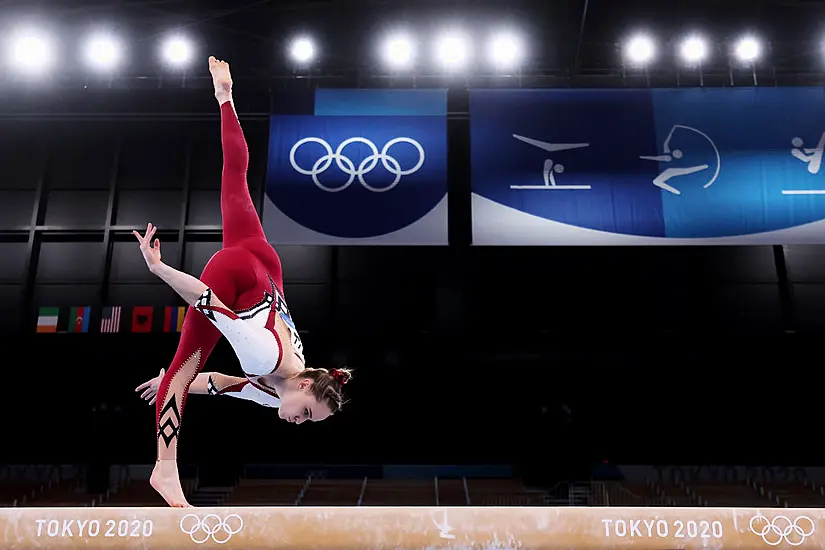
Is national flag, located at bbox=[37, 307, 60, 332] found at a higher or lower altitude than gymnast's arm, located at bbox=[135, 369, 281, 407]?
higher

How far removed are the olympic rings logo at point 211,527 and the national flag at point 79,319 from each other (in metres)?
6.77

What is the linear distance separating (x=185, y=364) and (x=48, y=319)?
6.52 metres

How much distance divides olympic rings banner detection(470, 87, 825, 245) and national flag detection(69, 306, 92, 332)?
5.58 m

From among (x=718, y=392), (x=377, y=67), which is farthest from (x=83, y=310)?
(x=718, y=392)

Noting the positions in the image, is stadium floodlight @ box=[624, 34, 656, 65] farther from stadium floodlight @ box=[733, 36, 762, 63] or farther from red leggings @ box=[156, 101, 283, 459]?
red leggings @ box=[156, 101, 283, 459]

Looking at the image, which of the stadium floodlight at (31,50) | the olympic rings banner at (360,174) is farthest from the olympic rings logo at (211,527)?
the stadium floodlight at (31,50)

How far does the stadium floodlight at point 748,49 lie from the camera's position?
20.5 feet

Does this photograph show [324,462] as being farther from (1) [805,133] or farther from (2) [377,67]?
(1) [805,133]

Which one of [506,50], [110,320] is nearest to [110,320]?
[110,320]

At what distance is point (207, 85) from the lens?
7.13 metres

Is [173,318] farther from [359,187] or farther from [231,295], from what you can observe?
[231,295]

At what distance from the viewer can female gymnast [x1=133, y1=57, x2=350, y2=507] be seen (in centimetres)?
250

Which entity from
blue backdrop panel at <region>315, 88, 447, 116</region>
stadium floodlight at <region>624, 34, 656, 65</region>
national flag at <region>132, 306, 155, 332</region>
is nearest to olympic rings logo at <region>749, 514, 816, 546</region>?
blue backdrop panel at <region>315, 88, 447, 116</region>

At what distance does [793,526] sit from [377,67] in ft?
19.5
